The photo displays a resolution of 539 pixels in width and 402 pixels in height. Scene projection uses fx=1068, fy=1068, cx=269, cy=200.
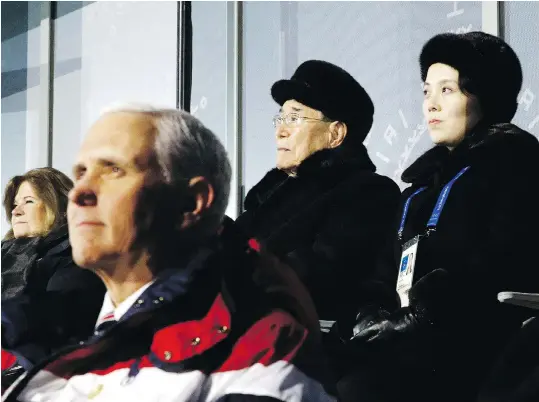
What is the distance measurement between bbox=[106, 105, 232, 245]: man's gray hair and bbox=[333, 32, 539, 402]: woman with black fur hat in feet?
2.13

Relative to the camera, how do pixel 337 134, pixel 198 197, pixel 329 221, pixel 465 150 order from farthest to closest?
1. pixel 337 134
2. pixel 329 221
3. pixel 465 150
4. pixel 198 197

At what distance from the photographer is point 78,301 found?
8.09ft

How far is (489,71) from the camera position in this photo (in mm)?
2771

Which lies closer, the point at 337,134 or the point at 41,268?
the point at 41,268

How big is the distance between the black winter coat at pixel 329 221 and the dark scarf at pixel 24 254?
0.55m

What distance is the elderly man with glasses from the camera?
2980 mm

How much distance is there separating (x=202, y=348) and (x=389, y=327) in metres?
0.72

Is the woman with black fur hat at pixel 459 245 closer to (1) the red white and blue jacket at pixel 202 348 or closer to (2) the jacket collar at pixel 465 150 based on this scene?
(2) the jacket collar at pixel 465 150

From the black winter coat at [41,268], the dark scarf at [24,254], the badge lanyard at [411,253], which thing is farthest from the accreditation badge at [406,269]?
the dark scarf at [24,254]

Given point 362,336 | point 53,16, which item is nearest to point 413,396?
point 362,336

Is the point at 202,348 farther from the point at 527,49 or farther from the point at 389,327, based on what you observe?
the point at 527,49

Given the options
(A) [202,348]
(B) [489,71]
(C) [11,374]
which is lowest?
(C) [11,374]

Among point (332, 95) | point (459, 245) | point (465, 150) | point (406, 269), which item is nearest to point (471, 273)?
point (459, 245)

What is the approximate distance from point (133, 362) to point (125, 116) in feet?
1.70
